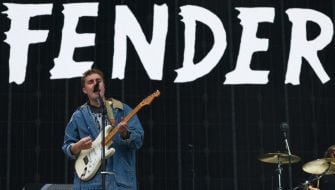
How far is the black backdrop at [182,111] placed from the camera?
1427 cm

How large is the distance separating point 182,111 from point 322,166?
9.80 ft

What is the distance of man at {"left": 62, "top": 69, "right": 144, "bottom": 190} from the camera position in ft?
30.1

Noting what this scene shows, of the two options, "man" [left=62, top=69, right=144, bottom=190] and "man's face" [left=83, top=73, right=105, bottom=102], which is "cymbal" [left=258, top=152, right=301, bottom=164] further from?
"man's face" [left=83, top=73, right=105, bottom=102]

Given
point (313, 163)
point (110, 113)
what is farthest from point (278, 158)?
point (110, 113)

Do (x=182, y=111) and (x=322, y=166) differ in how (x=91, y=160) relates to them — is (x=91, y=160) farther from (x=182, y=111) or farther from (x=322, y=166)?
(x=182, y=111)

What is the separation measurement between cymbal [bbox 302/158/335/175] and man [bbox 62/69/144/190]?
4.24 metres

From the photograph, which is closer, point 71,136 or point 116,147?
point 116,147

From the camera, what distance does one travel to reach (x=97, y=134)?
9.45 meters

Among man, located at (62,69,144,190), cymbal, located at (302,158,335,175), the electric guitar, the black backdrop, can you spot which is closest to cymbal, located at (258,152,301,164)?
cymbal, located at (302,158,335,175)

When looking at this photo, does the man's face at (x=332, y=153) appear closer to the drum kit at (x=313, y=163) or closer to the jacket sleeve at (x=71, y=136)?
the drum kit at (x=313, y=163)

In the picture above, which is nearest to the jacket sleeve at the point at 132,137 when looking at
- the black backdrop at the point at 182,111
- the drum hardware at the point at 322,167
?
the drum hardware at the point at 322,167

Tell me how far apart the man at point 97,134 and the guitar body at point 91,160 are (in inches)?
2.5

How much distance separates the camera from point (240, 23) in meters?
15.0

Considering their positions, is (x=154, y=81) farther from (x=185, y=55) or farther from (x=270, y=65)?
(x=270, y=65)
